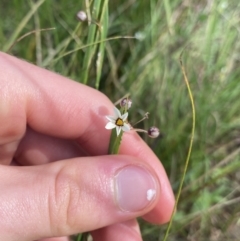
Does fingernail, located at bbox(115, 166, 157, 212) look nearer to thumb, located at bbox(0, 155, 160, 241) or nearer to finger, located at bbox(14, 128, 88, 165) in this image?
thumb, located at bbox(0, 155, 160, 241)

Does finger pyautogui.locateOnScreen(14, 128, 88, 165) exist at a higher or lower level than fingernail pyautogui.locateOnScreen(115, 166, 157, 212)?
lower

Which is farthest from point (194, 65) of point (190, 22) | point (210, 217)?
point (210, 217)

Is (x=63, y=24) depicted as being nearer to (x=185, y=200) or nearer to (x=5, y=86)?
(x=5, y=86)

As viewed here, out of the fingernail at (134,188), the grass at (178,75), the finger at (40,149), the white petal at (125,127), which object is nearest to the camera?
the white petal at (125,127)

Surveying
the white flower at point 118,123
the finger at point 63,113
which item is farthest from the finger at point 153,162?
the white flower at point 118,123

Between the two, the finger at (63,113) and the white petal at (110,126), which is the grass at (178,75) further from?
the white petal at (110,126)

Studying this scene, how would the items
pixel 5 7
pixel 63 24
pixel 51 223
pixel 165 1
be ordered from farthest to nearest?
pixel 5 7 < pixel 63 24 < pixel 165 1 < pixel 51 223

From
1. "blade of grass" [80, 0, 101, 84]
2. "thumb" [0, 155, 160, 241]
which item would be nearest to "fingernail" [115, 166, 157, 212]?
"thumb" [0, 155, 160, 241]

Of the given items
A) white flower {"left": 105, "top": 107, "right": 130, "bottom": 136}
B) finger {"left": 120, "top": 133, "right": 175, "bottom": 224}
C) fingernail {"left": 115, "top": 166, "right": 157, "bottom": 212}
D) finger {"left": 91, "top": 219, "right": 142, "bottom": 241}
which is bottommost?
finger {"left": 91, "top": 219, "right": 142, "bottom": 241}
